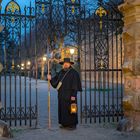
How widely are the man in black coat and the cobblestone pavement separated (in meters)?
0.27

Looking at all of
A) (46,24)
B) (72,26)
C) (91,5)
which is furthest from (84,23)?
(91,5)

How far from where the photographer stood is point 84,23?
11648 millimetres

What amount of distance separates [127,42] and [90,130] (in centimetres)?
263

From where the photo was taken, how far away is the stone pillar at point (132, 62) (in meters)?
10.2

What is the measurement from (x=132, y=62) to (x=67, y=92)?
79.0 inches

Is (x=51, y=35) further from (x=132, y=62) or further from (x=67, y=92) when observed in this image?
(x=132, y=62)

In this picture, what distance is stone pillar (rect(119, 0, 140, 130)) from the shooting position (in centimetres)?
1019

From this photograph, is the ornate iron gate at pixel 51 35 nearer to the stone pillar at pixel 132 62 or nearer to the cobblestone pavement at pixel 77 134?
the cobblestone pavement at pixel 77 134

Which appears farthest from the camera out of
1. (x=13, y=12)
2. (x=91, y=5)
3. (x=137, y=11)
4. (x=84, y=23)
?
(x=91, y=5)

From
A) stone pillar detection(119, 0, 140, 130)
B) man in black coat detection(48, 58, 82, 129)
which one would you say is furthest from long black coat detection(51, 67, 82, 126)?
stone pillar detection(119, 0, 140, 130)

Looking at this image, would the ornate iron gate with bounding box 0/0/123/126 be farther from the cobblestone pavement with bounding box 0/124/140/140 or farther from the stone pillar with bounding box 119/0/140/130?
the stone pillar with bounding box 119/0/140/130

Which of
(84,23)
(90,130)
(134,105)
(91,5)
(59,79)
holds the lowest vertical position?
(90,130)

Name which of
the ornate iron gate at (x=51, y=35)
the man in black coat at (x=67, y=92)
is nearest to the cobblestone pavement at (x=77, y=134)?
the man in black coat at (x=67, y=92)

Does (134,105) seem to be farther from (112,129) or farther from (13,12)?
(13,12)
